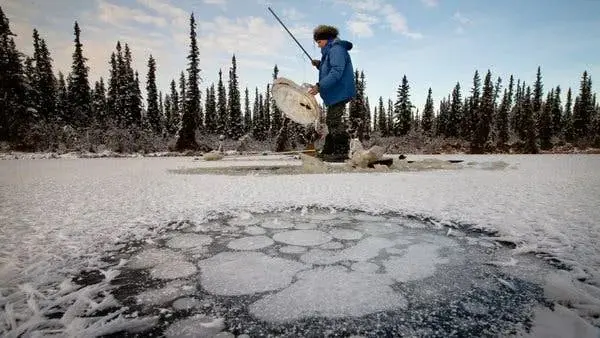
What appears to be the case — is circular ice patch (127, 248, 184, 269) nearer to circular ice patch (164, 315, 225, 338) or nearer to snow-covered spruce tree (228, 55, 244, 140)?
circular ice patch (164, 315, 225, 338)

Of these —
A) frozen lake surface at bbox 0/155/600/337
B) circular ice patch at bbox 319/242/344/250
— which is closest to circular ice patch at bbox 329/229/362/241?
frozen lake surface at bbox 0/155/600/337

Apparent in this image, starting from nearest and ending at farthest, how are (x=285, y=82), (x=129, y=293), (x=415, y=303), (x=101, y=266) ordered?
1. (x=415, y=303)
2. (x=129, y=293)
3. (x=101, y=266)
4. (x=285, y=82)

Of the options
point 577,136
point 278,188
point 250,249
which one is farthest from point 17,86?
point 577,136

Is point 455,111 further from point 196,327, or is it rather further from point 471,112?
point 196,327

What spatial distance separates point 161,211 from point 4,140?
83.3 ft

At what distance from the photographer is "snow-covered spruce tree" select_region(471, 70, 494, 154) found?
36.0 m

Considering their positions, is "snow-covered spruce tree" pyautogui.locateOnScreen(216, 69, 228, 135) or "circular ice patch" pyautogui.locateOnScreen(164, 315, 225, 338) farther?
"snow-covered spruce tree" pyautogui.locateOnScreen(216, 69, 228, 135)

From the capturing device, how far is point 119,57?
140ft

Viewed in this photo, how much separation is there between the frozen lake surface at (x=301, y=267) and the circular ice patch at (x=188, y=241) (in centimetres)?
2

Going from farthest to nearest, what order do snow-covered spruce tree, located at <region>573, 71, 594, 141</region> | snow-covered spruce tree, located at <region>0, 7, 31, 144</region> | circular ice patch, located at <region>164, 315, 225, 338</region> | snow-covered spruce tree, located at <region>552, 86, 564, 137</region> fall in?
snow-covered spruce tree, located at <region>552, 86, 564, 137</region>, snow-covered spruce tree, located at <region>573, 71, 594, 141</region>, snow-covered spruce tree, located at <region>0, 7, 31, 144</region>, circular ice patch, located at <region>164, 315, 225, 338</region>

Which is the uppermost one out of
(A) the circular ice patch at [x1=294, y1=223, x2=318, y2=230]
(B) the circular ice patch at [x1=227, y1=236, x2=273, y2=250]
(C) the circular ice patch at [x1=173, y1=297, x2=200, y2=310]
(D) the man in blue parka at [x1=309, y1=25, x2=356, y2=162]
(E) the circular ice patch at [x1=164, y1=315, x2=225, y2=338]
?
(D) the man in blue parka at [x1=309, y1=25, x2=356, y2=162]

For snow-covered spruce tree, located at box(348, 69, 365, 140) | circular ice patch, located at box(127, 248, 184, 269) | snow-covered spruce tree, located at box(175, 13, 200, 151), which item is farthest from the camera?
snow-covered spruce tree, located at box(348, 69, 365, 140)

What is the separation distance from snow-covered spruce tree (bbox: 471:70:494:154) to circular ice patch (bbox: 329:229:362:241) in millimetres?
36107

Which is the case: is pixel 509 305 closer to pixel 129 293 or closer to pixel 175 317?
pixel 175 317
